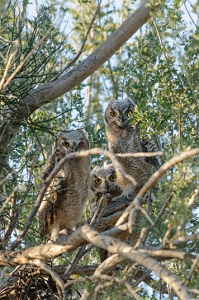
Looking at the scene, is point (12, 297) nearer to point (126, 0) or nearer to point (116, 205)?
point (116, 205)

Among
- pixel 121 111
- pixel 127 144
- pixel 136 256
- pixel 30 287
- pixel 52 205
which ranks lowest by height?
pixel 136 256

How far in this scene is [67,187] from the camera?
5.26 meters

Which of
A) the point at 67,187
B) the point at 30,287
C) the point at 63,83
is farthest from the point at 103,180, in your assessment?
the point at 30,287

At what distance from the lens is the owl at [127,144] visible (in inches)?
226

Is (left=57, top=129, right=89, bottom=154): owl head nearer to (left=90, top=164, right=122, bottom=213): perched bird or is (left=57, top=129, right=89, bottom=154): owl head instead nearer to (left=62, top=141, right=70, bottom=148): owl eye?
(left=62, top=141, right=70, bottom=148): owl eye

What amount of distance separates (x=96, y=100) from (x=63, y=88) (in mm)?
5688

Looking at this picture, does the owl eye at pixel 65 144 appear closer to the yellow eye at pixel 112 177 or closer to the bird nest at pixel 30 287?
the yellow eye at pixel 112 177

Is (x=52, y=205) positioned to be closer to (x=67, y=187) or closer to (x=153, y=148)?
(x=67, y=187)

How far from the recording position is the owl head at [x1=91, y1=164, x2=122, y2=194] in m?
5.85

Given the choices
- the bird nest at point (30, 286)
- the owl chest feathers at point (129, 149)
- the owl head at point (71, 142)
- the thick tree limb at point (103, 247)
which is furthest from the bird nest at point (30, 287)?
the owl chest feathers at point (129, 149)

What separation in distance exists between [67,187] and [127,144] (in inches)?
31.4

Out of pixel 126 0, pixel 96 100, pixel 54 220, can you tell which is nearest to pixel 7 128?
pixel 54 220

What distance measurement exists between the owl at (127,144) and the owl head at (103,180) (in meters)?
0.10

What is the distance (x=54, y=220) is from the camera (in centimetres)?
538
